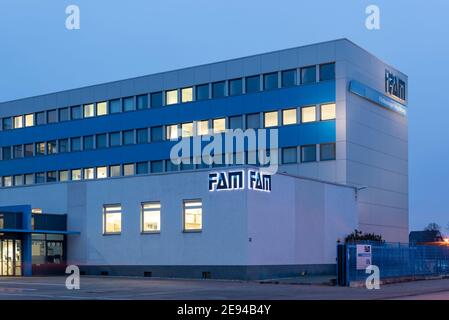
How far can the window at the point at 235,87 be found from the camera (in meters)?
60.3

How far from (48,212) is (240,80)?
20.5 metres

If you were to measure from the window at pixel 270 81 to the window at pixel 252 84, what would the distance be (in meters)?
0.65

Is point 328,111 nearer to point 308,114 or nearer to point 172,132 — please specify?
point 308,114

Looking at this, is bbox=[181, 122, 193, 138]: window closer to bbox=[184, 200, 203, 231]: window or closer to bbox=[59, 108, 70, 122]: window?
bbox=[59, 108, 70, 122]: window

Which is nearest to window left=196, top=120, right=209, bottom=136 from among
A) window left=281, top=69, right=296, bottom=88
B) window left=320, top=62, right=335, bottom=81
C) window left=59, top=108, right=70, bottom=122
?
window left=281, top=69, right=296, bottom=88

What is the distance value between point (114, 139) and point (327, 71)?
22.5m

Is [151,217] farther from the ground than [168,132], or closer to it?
closer to it

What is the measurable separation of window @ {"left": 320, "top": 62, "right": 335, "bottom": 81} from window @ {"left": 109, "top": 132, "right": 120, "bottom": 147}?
2145cm

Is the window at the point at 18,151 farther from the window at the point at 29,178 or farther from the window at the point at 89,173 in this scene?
the window at the point at 89,173

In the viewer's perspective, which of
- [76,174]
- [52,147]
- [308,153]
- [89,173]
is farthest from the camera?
[52,147]

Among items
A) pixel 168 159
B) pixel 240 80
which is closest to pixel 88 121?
pixel 168 159

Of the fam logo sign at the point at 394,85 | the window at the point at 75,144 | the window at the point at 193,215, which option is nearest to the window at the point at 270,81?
the fam logo sign at the point at 394,85

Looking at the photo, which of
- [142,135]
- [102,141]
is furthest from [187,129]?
[102,141]

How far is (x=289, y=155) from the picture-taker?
5738 centimetres
